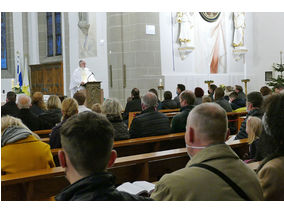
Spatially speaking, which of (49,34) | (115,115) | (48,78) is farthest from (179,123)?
(49,34)

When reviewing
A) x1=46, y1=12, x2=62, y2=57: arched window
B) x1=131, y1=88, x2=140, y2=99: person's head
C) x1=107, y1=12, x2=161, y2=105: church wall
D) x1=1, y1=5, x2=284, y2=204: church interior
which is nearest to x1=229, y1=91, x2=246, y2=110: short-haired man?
x1=1, y1=5, x2=284, y2=204: church interior

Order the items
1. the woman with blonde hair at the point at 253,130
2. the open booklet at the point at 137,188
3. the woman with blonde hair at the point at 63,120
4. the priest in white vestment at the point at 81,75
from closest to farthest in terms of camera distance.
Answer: the open booklet at the point at 137,188 → the woman with blonde hair at the point at 253,130 → the woman with blonde hair at the point at 63,120 → the priest in white vestment at the point at 81,75

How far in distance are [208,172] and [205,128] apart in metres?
0.28

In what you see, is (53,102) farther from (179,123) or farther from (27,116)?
(179,123)

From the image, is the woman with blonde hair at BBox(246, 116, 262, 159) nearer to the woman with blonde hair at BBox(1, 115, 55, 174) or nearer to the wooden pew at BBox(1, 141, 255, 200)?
the wooden pew at BBox(1, 141, 255, 200)

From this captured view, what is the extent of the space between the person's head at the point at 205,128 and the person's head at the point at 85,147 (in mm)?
630

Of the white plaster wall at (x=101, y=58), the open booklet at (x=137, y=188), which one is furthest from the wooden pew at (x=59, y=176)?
the white plaster wall at (x=101, y=58)

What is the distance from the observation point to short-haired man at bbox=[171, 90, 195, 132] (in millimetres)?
6243

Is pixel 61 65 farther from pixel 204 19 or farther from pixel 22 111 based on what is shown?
pixel 22 111

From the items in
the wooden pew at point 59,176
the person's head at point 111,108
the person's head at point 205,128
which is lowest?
the wooden pew at point 59,176

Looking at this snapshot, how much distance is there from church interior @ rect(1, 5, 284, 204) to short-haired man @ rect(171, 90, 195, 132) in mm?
18

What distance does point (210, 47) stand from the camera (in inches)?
622

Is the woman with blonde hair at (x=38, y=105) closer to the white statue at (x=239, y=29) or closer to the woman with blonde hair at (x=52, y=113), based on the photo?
the woman with blonde hair at (x=52, y=113)

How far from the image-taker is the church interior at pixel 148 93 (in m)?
2.33
